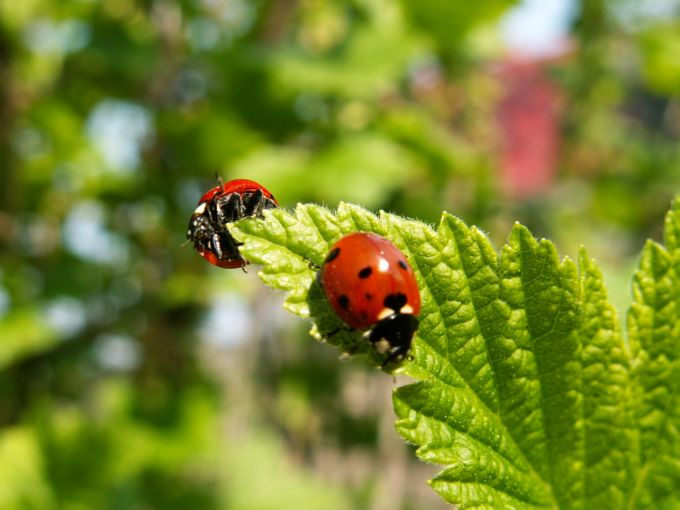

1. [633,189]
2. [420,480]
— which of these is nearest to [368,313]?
[633,189]

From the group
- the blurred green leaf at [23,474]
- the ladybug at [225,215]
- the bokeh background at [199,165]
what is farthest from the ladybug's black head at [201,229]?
the blurred green leaf at [23,474]

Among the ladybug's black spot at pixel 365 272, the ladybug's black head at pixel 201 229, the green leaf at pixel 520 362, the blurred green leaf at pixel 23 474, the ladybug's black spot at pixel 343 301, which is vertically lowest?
the green leaf at pixel 520 362

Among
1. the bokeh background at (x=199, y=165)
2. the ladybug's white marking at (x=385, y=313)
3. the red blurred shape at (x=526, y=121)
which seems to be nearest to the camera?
the ladybug's white marking at (x=385, y=313)

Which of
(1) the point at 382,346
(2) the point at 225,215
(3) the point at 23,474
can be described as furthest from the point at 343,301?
(3) the point at 23,474

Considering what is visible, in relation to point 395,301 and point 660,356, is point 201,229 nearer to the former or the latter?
point 395,301

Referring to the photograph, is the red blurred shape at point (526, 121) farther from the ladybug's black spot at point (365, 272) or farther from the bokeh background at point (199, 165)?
the ladybug's black spot at point (365, 272)
